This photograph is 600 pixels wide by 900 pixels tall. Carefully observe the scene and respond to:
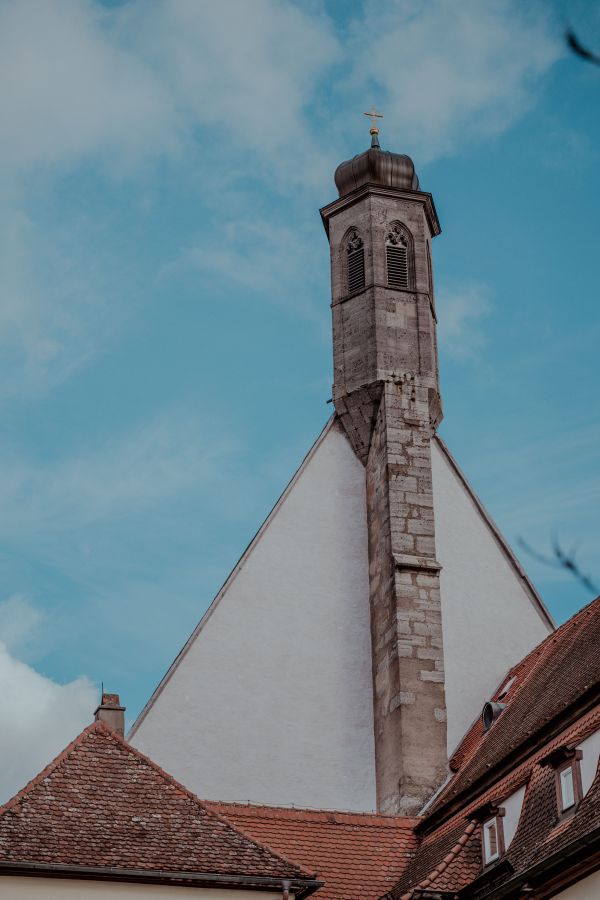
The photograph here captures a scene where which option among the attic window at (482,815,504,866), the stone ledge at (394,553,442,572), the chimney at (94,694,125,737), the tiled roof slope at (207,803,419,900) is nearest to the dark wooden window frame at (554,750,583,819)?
the attic window at (482,815,504,866)

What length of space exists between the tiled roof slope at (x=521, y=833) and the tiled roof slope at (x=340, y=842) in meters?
0.32

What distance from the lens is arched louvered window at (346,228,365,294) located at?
2698cm

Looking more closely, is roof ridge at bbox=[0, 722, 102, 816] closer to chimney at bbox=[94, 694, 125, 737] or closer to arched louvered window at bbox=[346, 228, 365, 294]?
chimney at bbox=[94, 694, 125, 737]

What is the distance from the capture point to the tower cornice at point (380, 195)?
2742cm

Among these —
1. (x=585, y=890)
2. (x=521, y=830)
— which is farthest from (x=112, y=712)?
(x=585, y=890)

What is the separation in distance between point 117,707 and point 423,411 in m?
8.20

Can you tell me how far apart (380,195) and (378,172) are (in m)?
0.46

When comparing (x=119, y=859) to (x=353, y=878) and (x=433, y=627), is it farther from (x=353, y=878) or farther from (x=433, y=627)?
(x=433, y=627)

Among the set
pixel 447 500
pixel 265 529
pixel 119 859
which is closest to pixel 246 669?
pixel 265 529

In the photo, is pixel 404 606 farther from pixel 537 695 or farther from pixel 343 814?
pixel 343 814

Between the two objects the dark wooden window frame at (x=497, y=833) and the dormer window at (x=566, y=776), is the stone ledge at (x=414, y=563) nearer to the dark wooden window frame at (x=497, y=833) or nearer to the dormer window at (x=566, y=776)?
the dark wooden window frame at (x=497, y=833)

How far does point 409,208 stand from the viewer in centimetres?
2755

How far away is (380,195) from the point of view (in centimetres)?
2744

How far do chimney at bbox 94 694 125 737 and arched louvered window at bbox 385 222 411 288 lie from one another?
10215 mm
